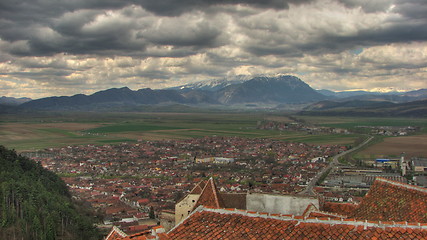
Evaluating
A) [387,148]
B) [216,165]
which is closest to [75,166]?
[216,165]

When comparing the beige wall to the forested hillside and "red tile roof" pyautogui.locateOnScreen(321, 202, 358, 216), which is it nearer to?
"red tile roof" pyautogui.locateOnScreen(321, 202, 358, 216)

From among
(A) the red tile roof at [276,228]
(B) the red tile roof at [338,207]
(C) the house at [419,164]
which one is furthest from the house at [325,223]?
(C) the house at [419,164]

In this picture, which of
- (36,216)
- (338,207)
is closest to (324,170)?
(36,216)

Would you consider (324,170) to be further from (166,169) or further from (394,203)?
(394,203)

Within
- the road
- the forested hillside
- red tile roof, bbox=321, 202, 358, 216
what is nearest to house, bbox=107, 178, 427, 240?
red tile roof, bbox=321, 202, 358, 216

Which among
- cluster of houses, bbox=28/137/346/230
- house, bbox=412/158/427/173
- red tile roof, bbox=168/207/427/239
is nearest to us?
red tile roof, bbox=168/207/427/239

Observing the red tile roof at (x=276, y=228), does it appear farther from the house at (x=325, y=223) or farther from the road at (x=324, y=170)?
the road at (x=324, y=170)

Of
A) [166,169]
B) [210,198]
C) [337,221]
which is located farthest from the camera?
[166,169]
